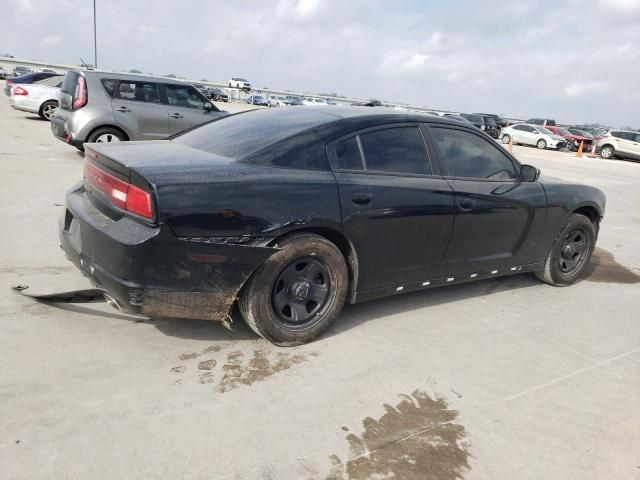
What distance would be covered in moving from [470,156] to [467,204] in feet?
1.53

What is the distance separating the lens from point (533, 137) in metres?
31.2

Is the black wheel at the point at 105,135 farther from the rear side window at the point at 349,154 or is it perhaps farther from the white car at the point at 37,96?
the white car at the point at 37,96

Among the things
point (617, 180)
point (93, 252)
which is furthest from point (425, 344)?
point (617, 180)

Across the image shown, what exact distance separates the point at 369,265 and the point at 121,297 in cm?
160

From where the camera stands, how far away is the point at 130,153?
3207mm

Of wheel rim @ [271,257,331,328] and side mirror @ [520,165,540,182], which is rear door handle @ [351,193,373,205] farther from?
side mirror @ [520,165,540,182]

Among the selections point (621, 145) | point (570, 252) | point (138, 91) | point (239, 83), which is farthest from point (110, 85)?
point (239, 83)

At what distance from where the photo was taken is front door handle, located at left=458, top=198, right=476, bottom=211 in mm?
3872

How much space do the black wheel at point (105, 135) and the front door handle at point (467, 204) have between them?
7.01 m

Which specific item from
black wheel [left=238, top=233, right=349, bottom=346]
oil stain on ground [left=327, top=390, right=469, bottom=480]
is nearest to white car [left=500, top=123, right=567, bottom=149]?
black wheel [left=238, top=233, right=349, bottom=346]

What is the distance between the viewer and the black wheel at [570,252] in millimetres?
4848

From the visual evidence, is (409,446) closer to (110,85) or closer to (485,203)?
(485,203)

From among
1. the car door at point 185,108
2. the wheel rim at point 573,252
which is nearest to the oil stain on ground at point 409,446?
the wheel rim at point 573,252

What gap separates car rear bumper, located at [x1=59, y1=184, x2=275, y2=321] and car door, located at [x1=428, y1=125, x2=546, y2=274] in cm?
170
